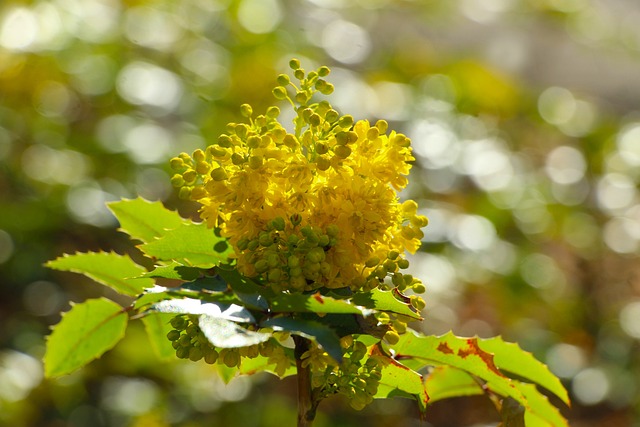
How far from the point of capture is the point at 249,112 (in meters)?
0.79

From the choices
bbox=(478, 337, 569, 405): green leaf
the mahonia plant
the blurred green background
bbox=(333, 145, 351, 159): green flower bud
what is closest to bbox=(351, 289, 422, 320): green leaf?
the mahonia plant

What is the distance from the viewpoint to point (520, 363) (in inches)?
35.3

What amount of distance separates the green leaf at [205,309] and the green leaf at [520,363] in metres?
0.32

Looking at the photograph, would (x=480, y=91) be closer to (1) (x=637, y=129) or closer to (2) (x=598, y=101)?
(1) (x=637, y=129)

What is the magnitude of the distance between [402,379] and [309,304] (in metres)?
0.16

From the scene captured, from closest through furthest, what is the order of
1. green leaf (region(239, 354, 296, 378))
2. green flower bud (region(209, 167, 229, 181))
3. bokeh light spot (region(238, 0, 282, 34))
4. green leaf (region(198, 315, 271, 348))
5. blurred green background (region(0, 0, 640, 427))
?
green leaf (region(198, 315, 271, 348))
green flower bud (region(209, 167, 229, 181))
green leaf (region(239, 354, 296, 378))
blurred green background (region(0, 0, 640, 427))
bokeh light spot (region(238, 0, 282, 34))

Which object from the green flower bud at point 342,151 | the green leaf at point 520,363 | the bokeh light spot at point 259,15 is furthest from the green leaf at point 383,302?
the bokeh light spot at point 259,15

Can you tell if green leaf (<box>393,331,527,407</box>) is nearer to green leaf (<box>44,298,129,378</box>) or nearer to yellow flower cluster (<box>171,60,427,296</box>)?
yellow flower cluster (<box>171,60,427,296</box>)

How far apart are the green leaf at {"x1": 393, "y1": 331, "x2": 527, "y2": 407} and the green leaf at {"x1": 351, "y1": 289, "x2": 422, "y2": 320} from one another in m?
0.12

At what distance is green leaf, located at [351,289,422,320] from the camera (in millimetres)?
677

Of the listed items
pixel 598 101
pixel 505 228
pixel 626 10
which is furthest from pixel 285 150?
pixel 626 10

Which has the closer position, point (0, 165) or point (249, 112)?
point (249, 112)

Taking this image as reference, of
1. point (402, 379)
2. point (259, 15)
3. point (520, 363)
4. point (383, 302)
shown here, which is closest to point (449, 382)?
point (520, 363)

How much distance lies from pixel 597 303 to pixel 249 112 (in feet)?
8.00
